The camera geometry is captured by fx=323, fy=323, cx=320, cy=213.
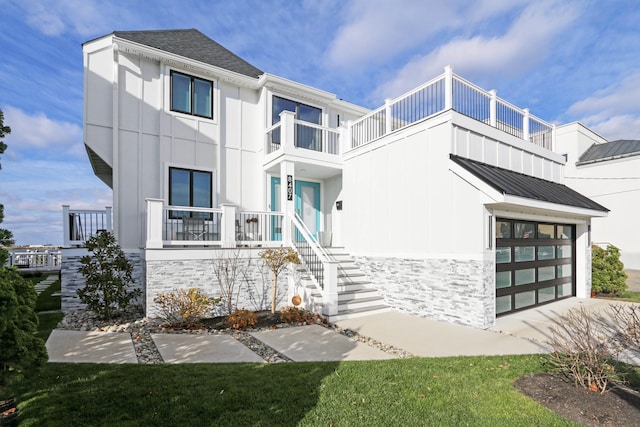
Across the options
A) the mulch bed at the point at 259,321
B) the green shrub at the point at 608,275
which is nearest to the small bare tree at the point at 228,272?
the mulch bed at the point at 259,321

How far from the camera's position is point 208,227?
999cm

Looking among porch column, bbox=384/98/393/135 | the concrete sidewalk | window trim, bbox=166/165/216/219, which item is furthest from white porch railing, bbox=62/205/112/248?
porch column, bbox=384/98/393/135

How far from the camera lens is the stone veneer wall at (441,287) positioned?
733cm

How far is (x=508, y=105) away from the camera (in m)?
9.64

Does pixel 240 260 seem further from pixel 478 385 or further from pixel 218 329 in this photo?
pixel 478 385

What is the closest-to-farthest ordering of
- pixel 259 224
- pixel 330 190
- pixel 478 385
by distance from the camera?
pixel 478 385 < pixel 259 224 < pixel 330 190

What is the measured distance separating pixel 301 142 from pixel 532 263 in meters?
8.09

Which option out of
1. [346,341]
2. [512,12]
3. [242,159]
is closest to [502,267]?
[346,341]

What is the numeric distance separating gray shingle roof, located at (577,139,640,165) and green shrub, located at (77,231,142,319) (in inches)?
1003

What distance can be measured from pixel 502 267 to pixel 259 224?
23.7 ft

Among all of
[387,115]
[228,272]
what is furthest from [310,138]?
[228,272]

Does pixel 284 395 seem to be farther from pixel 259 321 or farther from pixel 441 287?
pixel 441 287

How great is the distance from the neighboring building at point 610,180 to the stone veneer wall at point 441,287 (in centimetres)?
1717

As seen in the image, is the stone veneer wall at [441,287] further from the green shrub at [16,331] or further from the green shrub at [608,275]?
the green shrub at [16,331]
